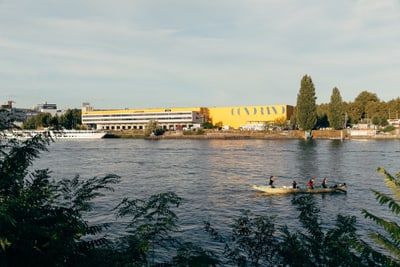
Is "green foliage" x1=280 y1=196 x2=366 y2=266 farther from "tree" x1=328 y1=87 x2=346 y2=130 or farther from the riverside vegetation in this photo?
"tree" x1=328 y1=87 x2=346 y2=130

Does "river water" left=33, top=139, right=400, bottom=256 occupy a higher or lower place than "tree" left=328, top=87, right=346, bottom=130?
lower

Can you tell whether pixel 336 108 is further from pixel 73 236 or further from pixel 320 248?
pixel 73 236

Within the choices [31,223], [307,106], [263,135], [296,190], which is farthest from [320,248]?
[263,135]

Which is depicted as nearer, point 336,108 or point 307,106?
point 307,106

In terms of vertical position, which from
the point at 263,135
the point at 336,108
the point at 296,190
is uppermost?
the point at 336,108

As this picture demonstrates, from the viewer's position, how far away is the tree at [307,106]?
15500 cm

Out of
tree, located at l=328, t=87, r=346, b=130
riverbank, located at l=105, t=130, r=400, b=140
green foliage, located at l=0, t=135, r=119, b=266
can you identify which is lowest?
riverbank, located at l=105, t=130, r=400, b=140

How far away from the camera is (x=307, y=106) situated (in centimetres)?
15512

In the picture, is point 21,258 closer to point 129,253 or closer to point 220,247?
point 129,253

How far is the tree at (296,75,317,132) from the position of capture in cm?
15500

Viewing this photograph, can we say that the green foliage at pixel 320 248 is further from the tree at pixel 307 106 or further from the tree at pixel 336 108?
the tree at pixel 336 108

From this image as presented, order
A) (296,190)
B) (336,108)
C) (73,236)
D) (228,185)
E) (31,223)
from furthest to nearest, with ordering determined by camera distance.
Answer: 1. (336,108)
2. (228,185)
3. (296,190)
4. (73,236)
5. (31,223)

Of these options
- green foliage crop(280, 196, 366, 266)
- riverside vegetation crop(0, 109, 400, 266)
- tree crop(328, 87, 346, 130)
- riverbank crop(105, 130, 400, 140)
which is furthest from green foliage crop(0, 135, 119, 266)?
riverbank crop(105, 130, 400, 140)

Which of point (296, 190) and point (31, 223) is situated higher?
point (31, 223)
